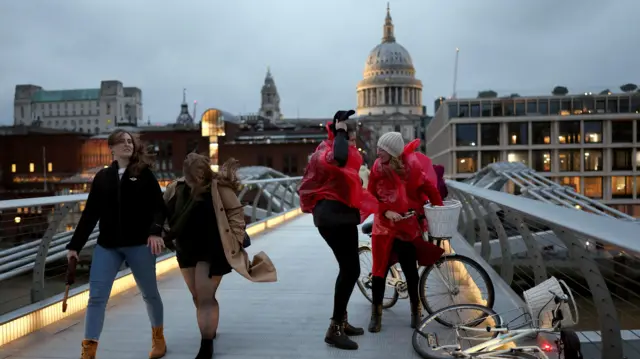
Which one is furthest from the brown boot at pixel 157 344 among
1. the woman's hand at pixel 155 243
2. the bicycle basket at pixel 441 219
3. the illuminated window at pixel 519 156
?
the illuminated window at pixel 519 156

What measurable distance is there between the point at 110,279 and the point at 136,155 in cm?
93

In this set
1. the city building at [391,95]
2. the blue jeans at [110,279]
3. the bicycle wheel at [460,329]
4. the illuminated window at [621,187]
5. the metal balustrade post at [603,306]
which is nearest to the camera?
the metal balustrade post at [603,306]

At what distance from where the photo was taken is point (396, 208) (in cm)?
529

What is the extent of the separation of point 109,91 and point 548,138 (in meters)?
153

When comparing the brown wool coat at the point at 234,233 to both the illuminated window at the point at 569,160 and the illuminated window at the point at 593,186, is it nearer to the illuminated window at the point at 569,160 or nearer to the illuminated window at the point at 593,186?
the illuminated window at the point at 593,186

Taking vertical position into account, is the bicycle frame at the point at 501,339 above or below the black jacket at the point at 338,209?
below

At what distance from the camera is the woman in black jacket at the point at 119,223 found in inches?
174

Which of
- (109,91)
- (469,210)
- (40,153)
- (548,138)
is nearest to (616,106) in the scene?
(548,138)

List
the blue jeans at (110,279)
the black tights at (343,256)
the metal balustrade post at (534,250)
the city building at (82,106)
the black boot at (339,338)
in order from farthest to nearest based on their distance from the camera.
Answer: the city building at (82,106), the metal balustrade post at (534,250), the black tights at (343,256), the black boot at (339,338), the blue jeans at (110,279)

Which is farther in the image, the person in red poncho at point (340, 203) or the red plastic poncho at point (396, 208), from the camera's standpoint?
the red plastic poncho at point (396, 208)

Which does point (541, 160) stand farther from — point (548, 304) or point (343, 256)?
point (548, 304)

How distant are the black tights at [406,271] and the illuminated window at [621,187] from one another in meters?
57.8

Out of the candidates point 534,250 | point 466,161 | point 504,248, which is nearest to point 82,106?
point 466,161

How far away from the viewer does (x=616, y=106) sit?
57.0 meters
